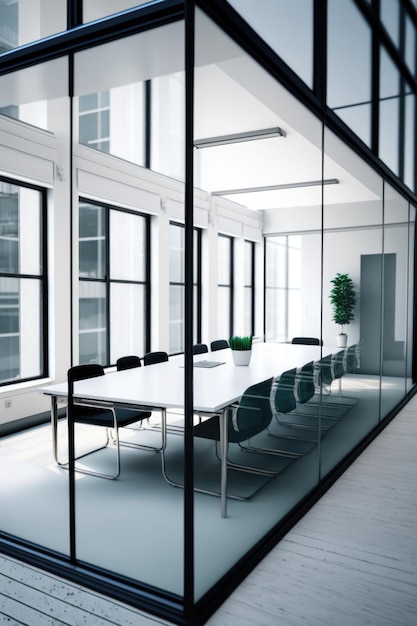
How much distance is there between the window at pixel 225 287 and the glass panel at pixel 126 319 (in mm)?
3113

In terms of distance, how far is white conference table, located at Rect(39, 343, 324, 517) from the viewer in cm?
258

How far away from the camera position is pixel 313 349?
11.4 feet

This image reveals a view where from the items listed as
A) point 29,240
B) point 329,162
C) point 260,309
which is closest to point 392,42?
point 329,162

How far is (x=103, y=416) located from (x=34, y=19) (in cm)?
259

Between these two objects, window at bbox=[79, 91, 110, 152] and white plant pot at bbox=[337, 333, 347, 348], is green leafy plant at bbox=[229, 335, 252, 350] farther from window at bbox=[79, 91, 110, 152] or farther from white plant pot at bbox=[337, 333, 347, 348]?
window at bbox=[79, 91, 110, 152]

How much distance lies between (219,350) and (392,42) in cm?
402

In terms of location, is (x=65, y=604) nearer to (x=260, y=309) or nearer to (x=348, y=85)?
(x=260, y=309)

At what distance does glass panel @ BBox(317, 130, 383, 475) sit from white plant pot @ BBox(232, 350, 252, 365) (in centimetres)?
63

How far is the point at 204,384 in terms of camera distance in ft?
8.33

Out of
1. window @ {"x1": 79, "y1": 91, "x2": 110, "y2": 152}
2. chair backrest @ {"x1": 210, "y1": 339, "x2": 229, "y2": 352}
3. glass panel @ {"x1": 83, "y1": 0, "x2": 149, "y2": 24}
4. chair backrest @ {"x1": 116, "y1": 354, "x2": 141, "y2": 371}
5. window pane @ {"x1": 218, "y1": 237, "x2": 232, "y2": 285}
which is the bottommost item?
chair backrest @ {"x1": 116, "y1": 354, "x2": 141, "y2": 371}

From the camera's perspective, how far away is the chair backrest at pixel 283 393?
305 cm

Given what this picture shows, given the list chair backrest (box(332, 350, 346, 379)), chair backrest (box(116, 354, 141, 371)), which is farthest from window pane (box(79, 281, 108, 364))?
chair backrest (box(332, 350, 346, 379))

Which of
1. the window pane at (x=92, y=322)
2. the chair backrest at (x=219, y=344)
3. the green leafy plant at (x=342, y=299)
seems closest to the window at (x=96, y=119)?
the window pane at (x=92, y=322)

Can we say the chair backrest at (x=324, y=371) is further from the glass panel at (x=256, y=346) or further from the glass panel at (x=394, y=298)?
the glass panel at (x=394, y=298)
